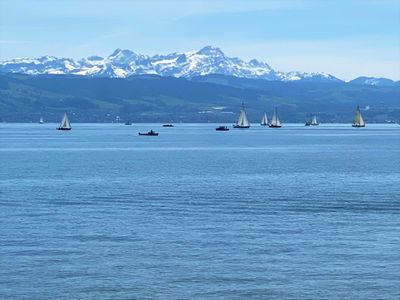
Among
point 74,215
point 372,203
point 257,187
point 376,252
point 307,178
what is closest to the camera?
point 376,252

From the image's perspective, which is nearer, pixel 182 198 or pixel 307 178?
pixel 182 198

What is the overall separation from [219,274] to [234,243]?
11.3m

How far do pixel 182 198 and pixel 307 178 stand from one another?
36.0 meters

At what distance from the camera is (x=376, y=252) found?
66.6 m

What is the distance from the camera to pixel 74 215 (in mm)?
87000

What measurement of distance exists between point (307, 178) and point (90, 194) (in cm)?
3950

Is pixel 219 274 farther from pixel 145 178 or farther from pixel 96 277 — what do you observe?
pixel 145 178

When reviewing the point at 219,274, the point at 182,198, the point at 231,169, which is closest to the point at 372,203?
the point at 182,198

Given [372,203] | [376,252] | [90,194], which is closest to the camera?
[376,252]

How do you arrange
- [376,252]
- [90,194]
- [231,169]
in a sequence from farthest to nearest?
[231,169]
[90,194]
[376,252]

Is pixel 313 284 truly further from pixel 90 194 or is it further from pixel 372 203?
pixel 90 194

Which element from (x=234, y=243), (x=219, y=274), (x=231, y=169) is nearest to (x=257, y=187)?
(x=231, y=169)

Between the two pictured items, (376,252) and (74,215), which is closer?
(376,252)

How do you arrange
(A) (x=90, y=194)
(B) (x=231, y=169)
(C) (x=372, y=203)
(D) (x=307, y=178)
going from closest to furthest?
(C) (x=372, y=203)
(A) (x=90, y=194)
(D) (x=307, y=178)
(B) (x=231, y=169)
